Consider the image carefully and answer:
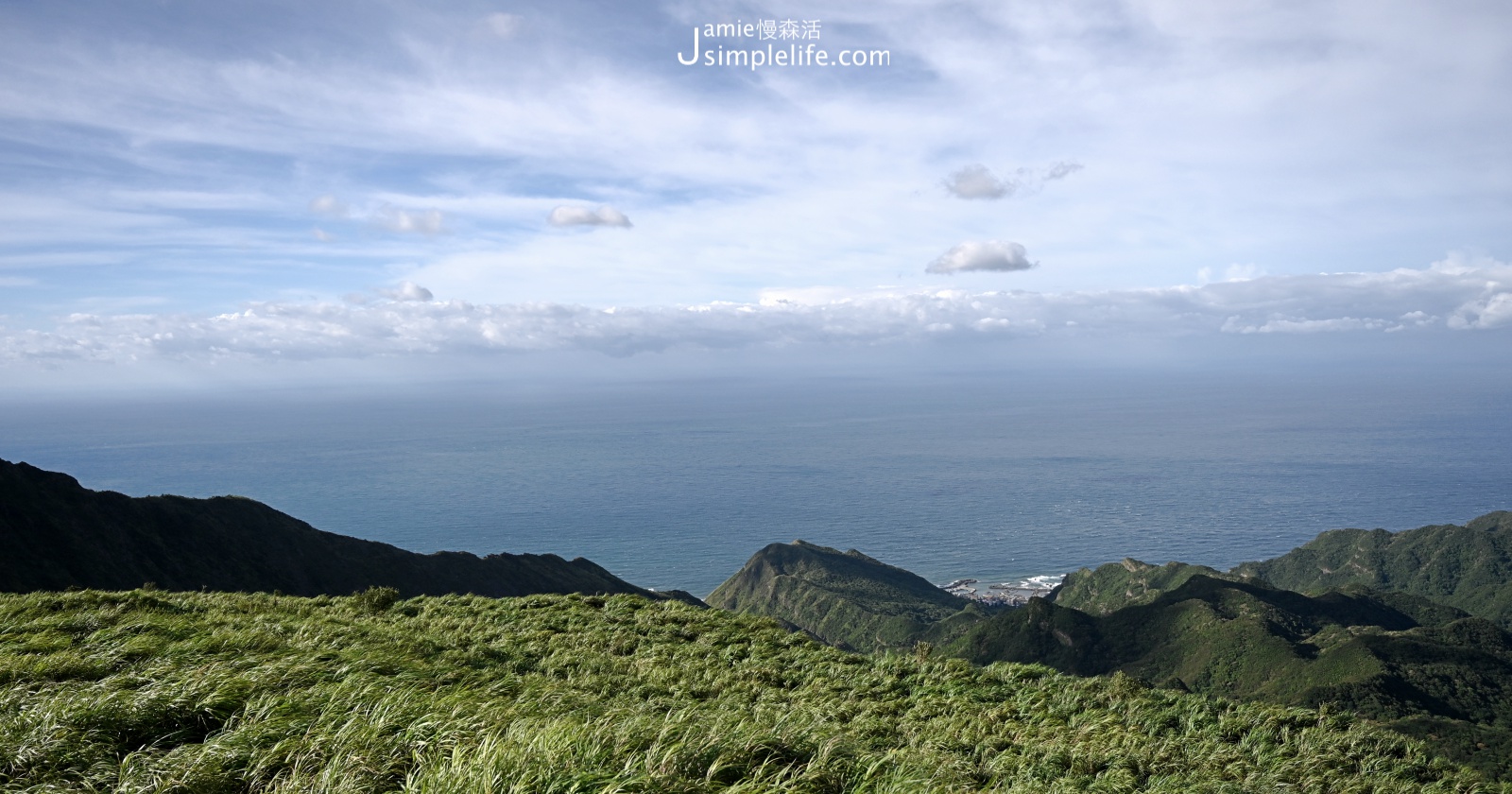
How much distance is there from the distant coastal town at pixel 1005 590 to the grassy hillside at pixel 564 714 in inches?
4546

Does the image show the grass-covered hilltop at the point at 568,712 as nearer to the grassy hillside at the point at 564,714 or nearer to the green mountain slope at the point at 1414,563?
the grassy hillside at the point at 564,714

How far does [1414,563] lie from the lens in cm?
13050

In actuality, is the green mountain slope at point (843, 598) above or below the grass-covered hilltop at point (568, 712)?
below

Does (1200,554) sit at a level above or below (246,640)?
below

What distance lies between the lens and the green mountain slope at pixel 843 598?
10788 cm

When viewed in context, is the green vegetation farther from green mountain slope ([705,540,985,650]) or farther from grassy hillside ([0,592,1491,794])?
grassy hillside ([0,592,1491,794])

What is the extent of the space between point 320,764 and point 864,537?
164305 millimetres

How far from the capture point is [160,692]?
732 centimetres

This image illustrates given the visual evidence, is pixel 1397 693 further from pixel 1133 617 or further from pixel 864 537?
pixel 864 537

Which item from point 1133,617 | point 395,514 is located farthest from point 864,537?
point 395,514

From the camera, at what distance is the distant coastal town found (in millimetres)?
127250

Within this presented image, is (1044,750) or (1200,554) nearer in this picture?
(1044,750)

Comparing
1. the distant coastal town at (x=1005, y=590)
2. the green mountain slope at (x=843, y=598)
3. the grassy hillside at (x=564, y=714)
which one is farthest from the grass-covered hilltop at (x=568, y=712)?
the distant coastal town at (x=1005, y=590)

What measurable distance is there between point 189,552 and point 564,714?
62446mm
